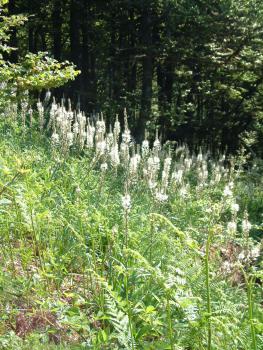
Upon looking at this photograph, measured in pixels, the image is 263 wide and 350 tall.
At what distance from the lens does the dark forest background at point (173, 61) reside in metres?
16.3

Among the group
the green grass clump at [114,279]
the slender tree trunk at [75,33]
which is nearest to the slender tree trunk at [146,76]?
the slender tree trunk at [75,33]

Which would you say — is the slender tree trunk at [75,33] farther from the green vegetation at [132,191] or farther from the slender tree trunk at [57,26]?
the slender tree trunk at [57,26]

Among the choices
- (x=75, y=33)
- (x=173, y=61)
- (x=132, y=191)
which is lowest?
(x=173, y=61)

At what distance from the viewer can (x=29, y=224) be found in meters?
4.34

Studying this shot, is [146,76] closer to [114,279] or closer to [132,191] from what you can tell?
[132,191]

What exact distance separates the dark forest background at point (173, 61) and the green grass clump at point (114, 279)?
10019 mm

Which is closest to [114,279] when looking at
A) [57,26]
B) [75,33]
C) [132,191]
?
[132,191]

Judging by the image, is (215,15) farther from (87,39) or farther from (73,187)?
(73,187)

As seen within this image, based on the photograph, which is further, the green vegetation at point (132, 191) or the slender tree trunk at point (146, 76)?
the slender tree trunk at point (146, 76)

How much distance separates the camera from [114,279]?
167 inches

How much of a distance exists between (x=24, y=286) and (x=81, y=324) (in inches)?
27.4

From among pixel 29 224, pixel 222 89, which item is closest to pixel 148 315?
pixel 29 224

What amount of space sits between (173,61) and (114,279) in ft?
50.0

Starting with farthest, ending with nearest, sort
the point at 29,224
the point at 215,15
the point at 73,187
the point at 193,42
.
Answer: the point at 193,42
the point at 215,15
the point at 73,187
the point at 29,224
